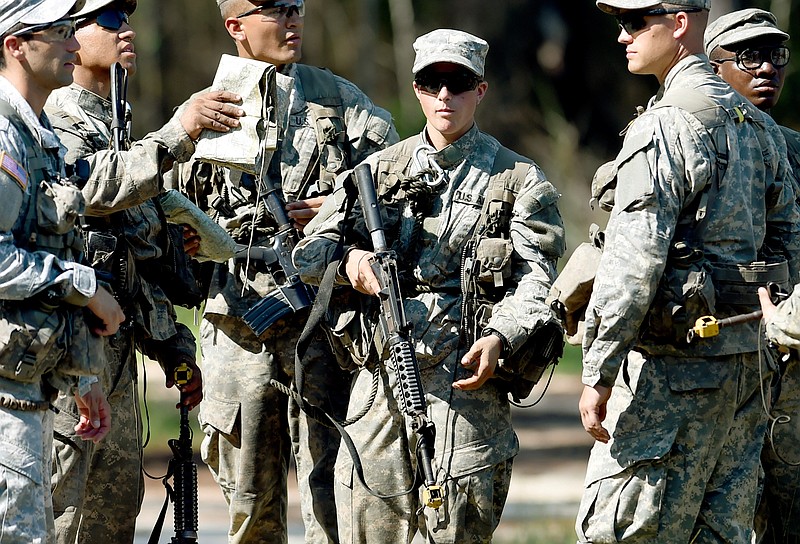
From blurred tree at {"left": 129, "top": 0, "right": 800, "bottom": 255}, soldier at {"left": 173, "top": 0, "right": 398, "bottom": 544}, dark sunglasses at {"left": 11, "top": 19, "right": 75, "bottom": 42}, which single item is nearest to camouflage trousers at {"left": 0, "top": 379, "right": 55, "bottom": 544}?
dark sunglasses at {"left": 11, "top": 19, "right": 75, "bottom": 42}

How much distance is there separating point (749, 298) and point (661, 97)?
35.8 inches

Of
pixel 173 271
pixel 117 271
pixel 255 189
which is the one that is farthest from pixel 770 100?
pixel 117 271

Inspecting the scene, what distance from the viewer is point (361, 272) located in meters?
5.92

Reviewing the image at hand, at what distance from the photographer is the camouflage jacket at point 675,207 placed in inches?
207

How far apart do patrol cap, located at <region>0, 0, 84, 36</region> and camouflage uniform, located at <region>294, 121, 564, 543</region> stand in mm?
1545

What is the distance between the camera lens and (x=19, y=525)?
488 cm

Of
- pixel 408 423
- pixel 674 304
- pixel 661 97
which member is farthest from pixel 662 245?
pixel 408 423

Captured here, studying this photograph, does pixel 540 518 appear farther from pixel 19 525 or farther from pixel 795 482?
pixel 19 525

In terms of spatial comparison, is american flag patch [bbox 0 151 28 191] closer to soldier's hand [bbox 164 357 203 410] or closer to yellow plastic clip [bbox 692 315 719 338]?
soldier's hand [bbox 164 357 203 410]

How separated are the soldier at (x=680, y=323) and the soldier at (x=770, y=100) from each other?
88 cm

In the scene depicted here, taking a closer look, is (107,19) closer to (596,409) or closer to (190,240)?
(190,240)

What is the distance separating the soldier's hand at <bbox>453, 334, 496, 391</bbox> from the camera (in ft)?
18.8

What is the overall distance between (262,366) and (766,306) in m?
2.67

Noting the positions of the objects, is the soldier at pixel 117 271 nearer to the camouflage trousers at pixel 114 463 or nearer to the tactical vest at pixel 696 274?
the camouflage trousers at pixel 114 463
